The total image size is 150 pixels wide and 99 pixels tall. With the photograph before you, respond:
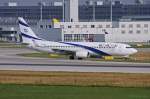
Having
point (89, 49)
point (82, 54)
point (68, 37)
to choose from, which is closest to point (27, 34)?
point (89, 49)

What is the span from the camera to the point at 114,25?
176 metres

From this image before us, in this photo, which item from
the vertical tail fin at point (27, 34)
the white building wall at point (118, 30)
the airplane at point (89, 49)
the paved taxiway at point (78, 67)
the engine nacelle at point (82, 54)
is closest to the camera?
the paved taxiway at point (78, 67)

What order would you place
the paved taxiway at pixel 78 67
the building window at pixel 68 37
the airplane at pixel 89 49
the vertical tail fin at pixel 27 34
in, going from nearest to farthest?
the paved taxiway at pixel 78 67 → the airplane at pixel 89 49 → the vertical tail fin at pixel 27 34 → the building window at pixel 68 37

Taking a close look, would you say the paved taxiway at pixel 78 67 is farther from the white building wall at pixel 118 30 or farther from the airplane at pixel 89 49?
the white building wall at pixel 118 30

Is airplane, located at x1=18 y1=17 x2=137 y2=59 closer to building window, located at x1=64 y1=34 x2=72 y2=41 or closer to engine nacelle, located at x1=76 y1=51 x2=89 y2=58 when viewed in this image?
engine nacelle, located at x1=76 y1=51 x2=89 y2=58

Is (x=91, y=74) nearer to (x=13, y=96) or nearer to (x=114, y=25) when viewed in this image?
(x=13, y=96)

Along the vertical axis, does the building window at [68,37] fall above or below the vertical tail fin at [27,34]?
below

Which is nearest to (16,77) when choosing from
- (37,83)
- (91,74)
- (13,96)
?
(37,83)

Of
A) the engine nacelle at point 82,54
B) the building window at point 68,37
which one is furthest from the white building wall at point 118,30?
the engine nacelle at point 82,54

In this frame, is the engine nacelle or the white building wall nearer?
the engine nacelle

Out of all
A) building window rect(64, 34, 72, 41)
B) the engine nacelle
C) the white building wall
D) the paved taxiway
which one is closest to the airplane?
the engine nacelle

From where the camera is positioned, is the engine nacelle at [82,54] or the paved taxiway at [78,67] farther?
the engine nacelle at [82,54]

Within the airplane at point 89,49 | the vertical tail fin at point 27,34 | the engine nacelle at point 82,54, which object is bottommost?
the engine nacelle at point 82,54

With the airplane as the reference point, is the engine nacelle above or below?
below
